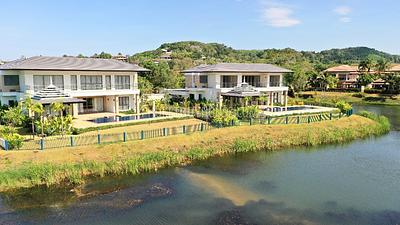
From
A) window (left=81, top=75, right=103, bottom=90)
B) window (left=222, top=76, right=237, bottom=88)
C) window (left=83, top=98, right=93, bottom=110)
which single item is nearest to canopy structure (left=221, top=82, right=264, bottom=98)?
window (left=222, top=76, right=237, bottom=88)

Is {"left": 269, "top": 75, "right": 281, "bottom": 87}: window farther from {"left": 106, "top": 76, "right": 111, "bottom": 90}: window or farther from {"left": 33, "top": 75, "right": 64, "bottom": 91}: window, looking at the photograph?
{"left": 33, "top": 75, "right": 64, "bottom": 91}: window

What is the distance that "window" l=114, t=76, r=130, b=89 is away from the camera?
120 feet

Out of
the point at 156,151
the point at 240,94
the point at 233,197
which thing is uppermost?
the point at 240,94

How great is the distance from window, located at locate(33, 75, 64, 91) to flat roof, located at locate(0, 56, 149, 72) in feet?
3.54

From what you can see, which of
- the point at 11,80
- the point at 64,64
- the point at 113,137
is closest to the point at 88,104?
the point at 64,64

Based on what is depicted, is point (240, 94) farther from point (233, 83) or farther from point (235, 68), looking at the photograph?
point (235, 68)

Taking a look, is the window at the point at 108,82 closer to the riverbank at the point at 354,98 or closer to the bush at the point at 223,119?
the bush at the point at 223,119

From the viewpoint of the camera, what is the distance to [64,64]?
33.2 m

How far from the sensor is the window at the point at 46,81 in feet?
103

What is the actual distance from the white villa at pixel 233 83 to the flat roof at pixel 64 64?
363 inches

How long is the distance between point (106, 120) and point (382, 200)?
73.6ft

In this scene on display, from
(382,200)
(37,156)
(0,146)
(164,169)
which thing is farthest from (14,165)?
(382,200)

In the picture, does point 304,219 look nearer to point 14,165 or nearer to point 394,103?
point 14,165

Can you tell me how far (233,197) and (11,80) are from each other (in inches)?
1012
